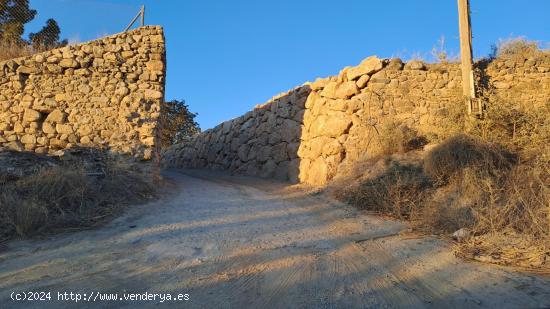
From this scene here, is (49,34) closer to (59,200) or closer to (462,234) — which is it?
(59,200)

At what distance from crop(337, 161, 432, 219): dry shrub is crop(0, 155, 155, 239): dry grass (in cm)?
396

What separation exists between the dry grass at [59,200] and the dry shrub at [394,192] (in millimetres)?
3960

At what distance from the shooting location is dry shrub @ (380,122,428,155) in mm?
8562

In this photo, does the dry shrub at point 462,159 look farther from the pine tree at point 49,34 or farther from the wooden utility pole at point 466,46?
the pine tree at point 49,34

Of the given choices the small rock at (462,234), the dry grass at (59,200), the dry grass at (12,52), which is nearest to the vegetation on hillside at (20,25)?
the dry grass at (12,52)

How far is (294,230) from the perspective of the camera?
5219 mm

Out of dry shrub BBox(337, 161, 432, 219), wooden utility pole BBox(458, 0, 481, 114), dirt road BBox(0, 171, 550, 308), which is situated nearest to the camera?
dirt road BBox(0, 171, 550, 308)

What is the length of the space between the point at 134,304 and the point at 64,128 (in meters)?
6.24

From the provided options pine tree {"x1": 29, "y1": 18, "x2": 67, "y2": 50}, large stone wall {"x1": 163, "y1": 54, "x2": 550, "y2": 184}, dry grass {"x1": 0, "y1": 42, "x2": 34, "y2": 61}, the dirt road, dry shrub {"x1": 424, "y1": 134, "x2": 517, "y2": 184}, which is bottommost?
the dirt road

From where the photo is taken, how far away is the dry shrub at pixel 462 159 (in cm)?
645

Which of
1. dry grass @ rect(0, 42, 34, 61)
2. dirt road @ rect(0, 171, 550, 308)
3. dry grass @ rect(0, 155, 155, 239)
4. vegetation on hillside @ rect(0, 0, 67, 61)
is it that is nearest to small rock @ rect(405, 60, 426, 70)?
dirt road @ rect(0, 171, 550, 308)

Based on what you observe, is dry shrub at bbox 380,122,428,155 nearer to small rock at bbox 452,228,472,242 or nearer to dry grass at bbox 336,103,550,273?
dry grass at bbox 336,103,550,273

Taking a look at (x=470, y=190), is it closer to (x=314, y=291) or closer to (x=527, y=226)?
(x=527, y=226)

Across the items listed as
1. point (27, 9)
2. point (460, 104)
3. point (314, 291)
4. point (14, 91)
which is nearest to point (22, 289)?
point (314, 291)
